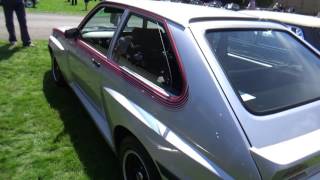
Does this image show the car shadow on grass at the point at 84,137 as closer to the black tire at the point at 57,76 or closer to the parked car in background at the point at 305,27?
the black tire at the point at 57,76

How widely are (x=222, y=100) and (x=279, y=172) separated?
1.67ft

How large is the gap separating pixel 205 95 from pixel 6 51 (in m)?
6.65

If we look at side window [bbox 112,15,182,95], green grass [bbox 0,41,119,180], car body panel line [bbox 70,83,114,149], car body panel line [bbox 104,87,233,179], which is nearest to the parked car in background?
side window [bbox 112,15,182,95]

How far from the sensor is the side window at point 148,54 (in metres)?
2.50

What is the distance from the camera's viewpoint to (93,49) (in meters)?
3.82

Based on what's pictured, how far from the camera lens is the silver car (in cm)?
197

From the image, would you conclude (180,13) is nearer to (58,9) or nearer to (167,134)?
(167,134)

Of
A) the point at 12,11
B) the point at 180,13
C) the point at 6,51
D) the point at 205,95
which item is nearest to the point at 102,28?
the point at 180,13

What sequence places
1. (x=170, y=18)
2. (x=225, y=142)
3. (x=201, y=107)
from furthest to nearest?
(x=170, y=18) → (x=201, y=107) → (x=225, y=142)

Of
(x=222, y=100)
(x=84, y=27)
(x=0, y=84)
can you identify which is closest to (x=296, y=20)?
(x=84, y=27)

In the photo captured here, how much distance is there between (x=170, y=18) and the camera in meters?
2.69

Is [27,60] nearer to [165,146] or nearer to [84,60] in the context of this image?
[84,60]

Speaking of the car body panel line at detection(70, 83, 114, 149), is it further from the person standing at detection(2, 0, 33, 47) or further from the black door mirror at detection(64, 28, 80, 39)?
the person standing at detection(2, 0, 33, 47)

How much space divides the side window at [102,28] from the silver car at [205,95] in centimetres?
4
